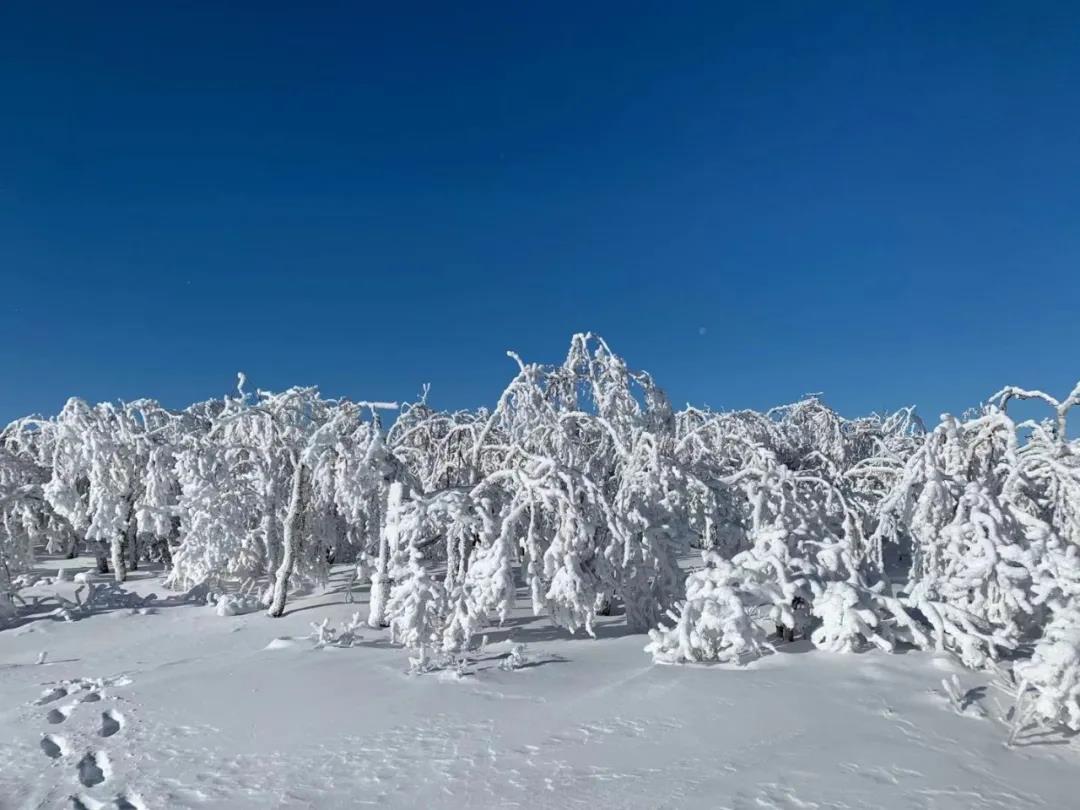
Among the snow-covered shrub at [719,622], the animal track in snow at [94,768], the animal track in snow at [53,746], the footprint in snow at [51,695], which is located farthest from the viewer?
the footprint in snow at [51,695]

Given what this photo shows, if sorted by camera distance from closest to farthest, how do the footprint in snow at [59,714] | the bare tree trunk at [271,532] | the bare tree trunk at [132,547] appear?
the footprint in snow at [59,714] < the bare tree trunk at [271,532] < the bare tree trunk at [132,547]

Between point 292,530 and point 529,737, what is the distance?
8.22 m

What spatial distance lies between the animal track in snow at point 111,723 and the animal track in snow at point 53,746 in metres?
0.33

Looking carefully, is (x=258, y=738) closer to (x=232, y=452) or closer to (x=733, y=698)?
(x=733, y=698)

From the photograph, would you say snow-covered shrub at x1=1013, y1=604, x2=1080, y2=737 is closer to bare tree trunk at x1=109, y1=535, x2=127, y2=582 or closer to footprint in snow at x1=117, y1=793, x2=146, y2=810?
footprint in snow at x1=117, y1=793, x2=146, y2=810

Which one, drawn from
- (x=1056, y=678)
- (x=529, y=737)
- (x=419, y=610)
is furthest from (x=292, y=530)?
(x=1056, y=678)

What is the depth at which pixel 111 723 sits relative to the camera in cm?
763

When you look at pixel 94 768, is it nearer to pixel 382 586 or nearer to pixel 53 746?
pixel 53 746

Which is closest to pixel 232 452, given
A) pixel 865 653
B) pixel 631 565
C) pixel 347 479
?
pixel 347 479

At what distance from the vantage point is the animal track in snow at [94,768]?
6242mm

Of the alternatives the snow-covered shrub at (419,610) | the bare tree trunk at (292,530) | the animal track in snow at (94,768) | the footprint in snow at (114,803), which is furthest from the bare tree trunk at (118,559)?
the footprint in snow at (114,803)

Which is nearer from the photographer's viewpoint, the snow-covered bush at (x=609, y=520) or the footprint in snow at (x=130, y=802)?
the footprint in snow at (x=130, y=802)

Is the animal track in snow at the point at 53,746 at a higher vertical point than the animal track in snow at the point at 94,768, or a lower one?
higher

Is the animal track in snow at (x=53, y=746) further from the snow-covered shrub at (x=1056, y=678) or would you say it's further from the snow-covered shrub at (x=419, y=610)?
the snow-covered shrub at (x=1056, y=678)
